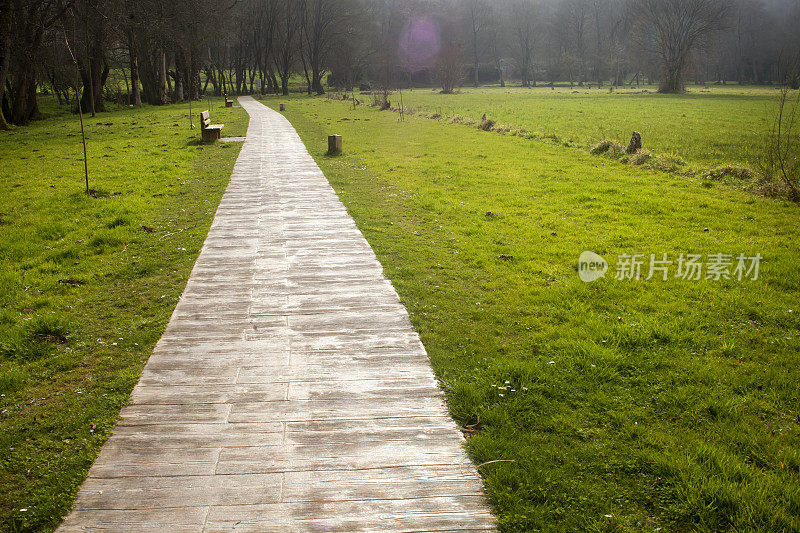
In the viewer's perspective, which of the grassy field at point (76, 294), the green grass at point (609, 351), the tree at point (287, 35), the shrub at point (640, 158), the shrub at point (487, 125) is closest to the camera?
the green grass at point (609, 351)

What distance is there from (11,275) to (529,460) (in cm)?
654

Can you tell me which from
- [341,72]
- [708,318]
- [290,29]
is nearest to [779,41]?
[341,72]

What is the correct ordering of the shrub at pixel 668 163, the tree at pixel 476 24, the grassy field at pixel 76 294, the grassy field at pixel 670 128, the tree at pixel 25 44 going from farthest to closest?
the tree at pixel 476 24
the tree at pixel 25 44
the grassy field at pixel 670 128
the shrub at pixel 668 163
the grassy field at pixel 76 294

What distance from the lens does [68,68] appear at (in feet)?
99.9

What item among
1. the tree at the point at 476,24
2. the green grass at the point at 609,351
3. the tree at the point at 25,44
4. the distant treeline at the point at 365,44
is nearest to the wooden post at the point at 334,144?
the green grass at the point at 609,351

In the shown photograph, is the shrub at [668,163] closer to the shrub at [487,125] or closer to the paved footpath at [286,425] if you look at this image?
the paved footpath at [286,425]

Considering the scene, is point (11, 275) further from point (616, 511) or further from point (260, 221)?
point (616, 511)

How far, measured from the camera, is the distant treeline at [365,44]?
27.2 m

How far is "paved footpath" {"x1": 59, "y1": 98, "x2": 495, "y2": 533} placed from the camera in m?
2.70

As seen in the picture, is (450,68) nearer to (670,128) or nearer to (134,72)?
(134,72)

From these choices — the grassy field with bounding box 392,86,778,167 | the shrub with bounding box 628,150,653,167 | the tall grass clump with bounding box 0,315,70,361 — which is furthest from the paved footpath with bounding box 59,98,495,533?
the grassy field with bounding box 392,86,778,167

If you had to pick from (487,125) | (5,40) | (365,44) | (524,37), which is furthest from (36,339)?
(524,37)

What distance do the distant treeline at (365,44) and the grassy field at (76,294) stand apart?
2.99m

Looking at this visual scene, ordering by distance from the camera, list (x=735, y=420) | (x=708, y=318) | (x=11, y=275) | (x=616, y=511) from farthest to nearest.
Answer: (x=11, y=275)
(x=708, y=318)
(x=735, y=420)
(x=616, y=511)
